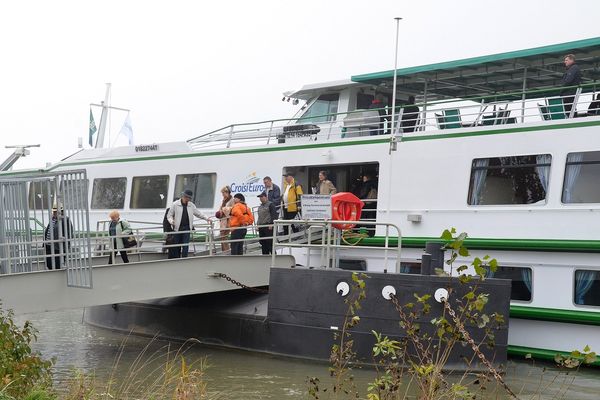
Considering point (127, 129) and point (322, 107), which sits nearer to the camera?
point (322, 107)

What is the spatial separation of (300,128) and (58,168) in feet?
24.7

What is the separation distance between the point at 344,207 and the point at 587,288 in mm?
4151

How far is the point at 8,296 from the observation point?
12.4 meters

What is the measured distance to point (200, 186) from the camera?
1903cm

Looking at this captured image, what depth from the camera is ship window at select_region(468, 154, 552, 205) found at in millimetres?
13891

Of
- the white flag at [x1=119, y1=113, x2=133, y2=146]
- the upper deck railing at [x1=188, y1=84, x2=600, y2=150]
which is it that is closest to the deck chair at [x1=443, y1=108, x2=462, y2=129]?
the upper deck railing at [x1=188, y1=84, x2=600, y2=150]

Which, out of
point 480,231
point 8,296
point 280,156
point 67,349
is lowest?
point 67,349

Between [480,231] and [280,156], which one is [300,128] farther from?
[480,231]

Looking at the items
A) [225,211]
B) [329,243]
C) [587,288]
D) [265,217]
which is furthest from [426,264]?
[225,211]

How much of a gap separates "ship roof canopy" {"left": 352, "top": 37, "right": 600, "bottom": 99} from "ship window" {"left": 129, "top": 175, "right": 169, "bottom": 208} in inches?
199

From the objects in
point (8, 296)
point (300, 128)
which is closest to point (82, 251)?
point (8, 296)

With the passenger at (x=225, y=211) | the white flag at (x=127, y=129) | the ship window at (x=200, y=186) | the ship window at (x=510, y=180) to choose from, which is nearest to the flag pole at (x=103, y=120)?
the white flag at (x=127, y=129)

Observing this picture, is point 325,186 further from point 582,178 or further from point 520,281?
point 582,178

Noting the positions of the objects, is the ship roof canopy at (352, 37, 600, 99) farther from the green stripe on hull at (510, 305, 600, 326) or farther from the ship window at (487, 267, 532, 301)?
the green stripe on hull at (510, 305, 600, 326)
